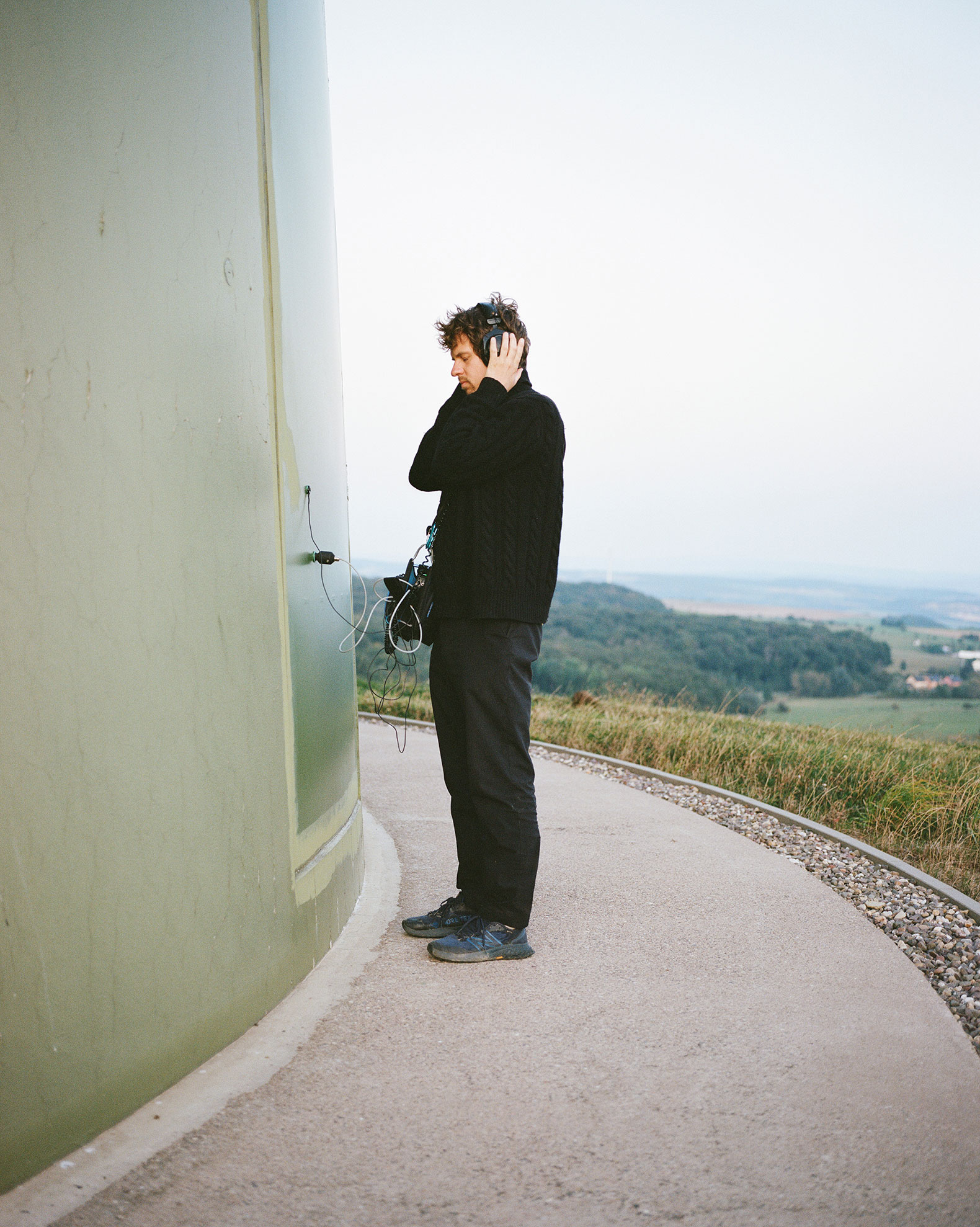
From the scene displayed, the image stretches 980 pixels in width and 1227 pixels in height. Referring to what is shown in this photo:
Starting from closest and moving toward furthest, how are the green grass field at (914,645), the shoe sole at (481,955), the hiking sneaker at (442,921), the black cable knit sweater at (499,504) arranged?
the black cable knit sweater at (499,504)
the shoe sole at (481,955)
the hiking sneaker at (442,921)
the green grass field at (914,645)

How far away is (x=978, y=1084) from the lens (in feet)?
7.14

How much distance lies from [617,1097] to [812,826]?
2.93m

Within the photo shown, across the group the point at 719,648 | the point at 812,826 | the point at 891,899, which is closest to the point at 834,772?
the point at 812,826

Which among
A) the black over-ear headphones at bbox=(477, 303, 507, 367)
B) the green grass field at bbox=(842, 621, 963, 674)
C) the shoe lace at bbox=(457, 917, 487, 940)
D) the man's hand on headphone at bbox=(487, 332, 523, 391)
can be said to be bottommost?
the green grass field at bbox=(842, 621, 963, 674)

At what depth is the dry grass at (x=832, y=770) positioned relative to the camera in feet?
15.9

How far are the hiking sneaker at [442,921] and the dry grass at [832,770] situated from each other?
96.3 inches

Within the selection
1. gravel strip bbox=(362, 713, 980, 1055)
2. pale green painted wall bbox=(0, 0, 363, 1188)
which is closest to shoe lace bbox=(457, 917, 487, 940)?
pale green painted wall bbox=(0, 0, 363, 1188)

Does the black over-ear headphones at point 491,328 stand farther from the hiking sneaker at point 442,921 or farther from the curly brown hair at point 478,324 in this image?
the hiking sneaker at point 442,921

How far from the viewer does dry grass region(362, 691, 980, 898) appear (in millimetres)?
4836

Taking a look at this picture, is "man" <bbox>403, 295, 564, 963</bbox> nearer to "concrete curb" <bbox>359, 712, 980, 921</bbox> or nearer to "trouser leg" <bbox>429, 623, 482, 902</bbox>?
"trouser leg" <bbox>429, 623, 482, 902</bbox>

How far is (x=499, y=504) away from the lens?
2809 millimetres

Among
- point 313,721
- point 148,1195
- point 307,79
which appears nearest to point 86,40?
point 307,79

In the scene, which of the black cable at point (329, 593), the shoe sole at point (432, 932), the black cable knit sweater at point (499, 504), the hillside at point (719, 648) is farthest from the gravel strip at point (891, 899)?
the hillside at point (719, 648)

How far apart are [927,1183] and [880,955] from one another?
1.28 m
